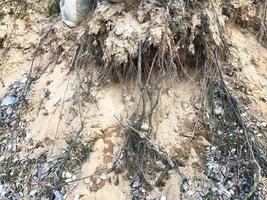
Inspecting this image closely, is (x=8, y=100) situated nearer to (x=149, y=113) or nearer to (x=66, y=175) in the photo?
(x=66, y=175)

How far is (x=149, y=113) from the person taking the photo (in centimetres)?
316

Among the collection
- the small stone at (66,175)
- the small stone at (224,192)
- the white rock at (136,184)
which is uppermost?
the small stone at (224,192)

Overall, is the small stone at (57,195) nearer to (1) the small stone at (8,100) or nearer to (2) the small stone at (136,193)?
(2) the small stone at (136,193)

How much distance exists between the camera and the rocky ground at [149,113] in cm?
299

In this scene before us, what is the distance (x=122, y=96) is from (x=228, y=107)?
695 mm

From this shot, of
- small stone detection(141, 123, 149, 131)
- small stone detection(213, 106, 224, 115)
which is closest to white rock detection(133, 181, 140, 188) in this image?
small stone detection(141, 123, 149, 131)

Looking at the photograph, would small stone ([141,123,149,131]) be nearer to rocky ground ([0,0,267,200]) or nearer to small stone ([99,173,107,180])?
rocky ground ([0,0,267,200])

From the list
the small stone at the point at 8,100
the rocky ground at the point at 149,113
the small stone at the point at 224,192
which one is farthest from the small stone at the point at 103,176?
the small stone at the point at 8,100

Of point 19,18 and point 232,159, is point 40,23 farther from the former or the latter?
point 232,159

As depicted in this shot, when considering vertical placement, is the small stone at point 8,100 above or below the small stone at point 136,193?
below

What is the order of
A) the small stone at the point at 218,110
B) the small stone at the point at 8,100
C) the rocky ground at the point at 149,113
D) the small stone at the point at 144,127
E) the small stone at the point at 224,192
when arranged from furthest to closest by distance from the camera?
the small stone at the point at 8,100 → the small stone at the point at 218,110 → the small stone at the point at 144,127 → the rocky ground at the point at 149,113 → the small stone at the point at 224,192

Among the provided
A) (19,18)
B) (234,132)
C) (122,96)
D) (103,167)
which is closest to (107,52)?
(122,96)

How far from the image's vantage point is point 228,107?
10.6 ft

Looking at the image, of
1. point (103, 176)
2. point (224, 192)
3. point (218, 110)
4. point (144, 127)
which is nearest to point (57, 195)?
point (103, 176)
